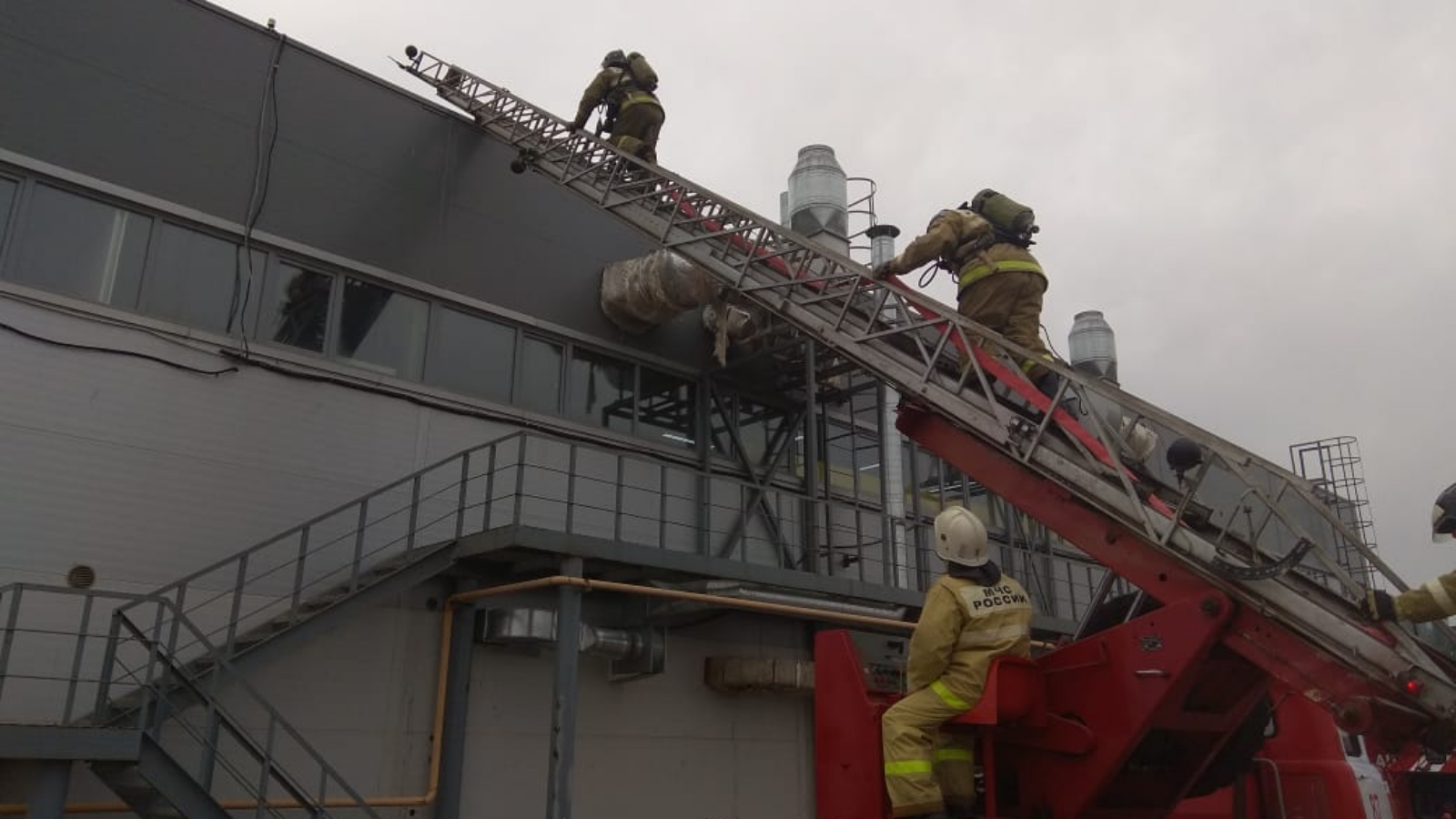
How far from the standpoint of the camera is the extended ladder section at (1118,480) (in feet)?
15.6

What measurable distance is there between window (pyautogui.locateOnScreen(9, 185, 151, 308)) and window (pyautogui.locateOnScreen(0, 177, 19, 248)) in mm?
148

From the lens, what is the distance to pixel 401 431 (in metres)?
11.3

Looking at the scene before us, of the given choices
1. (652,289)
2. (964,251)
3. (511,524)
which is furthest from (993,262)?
(652,289)

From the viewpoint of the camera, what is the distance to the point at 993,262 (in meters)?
7.47

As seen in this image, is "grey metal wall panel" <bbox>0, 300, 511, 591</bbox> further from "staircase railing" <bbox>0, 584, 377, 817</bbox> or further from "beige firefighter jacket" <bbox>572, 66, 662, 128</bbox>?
"beige firefighter jacket" <bbox>572, 66, 662, 128</bbox>

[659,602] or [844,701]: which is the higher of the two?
[659,602]

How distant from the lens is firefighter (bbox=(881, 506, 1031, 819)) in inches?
199

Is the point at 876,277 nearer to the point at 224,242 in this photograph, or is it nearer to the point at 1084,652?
the point at 1084,652

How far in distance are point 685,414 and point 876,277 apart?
6596 mm

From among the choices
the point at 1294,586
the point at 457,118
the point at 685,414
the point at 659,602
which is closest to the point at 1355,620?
the point at 1294,586

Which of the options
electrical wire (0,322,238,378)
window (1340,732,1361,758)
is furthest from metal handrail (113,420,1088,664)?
window (1340,732,1361,758)

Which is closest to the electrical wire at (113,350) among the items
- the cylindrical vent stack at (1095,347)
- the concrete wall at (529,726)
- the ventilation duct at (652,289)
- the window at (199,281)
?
the window at (199,281)

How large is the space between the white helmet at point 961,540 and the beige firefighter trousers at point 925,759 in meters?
0.74

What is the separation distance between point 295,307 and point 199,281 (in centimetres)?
97
